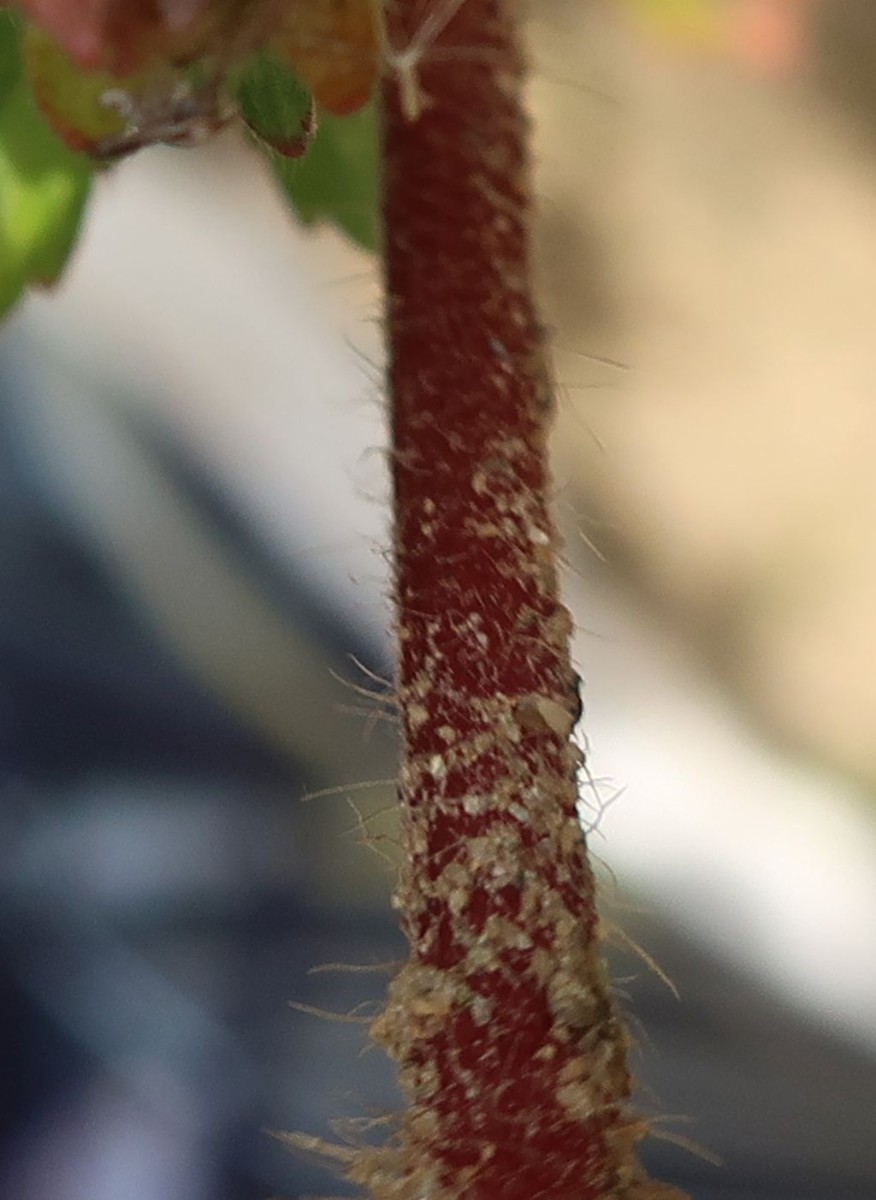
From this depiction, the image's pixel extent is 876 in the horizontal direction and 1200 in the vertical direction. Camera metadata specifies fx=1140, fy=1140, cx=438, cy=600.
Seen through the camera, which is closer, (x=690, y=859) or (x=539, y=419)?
(x=539, y=419)

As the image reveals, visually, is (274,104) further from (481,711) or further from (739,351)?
(739,351)

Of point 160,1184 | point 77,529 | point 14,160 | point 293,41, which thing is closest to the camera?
point 293,41

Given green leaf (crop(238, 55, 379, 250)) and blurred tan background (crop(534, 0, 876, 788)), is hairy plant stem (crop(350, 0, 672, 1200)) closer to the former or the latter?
green leaf (crop(238, 55, 379, 250))

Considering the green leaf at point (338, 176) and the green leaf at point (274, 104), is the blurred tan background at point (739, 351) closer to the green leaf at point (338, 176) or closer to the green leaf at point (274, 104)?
the green leaf at point (338, 176)

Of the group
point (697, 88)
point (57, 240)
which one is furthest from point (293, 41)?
point (697, 88)

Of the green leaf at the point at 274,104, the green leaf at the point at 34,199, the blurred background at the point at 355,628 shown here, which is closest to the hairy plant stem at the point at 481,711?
the green leaf at the point at 274,104

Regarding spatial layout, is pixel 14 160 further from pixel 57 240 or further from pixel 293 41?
pixel 293 41
